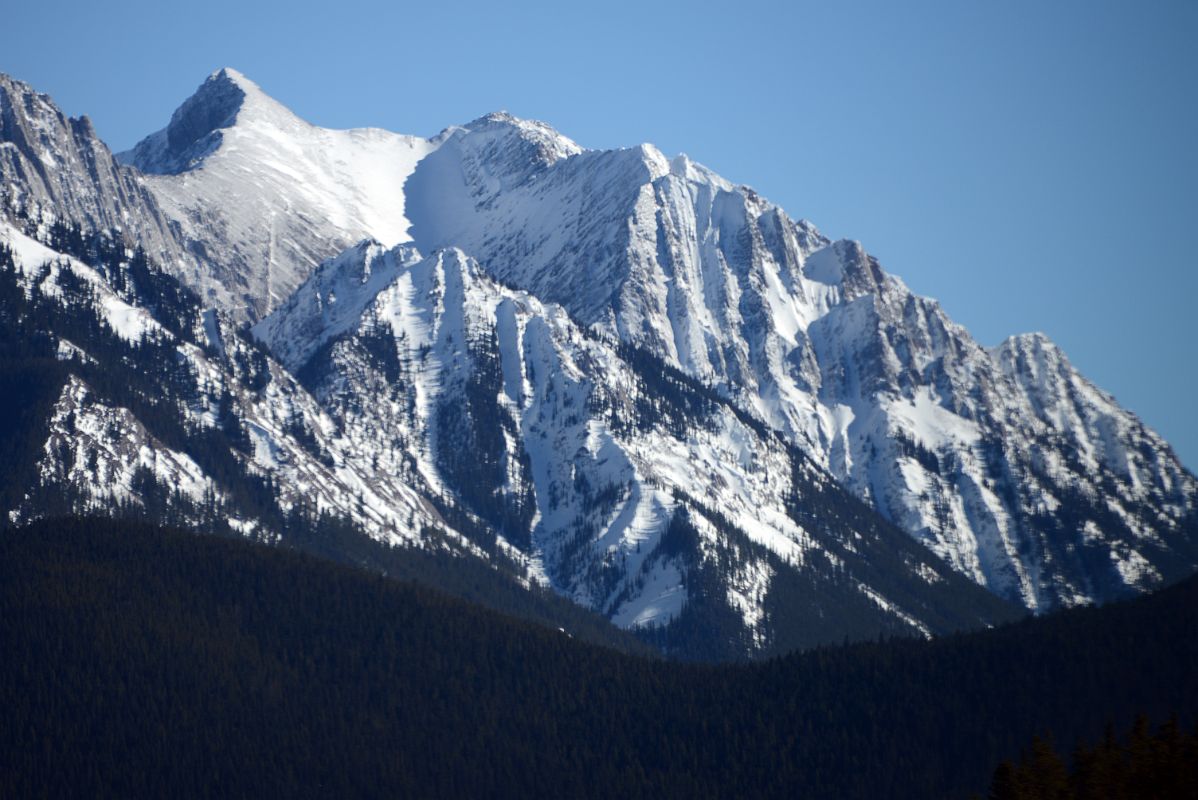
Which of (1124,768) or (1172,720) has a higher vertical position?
(1172,720)

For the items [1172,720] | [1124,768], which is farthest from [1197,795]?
[1172,720]

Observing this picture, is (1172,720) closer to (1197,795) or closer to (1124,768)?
(1124,768)

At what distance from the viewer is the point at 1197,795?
490 ft

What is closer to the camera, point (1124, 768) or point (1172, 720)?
point (1124, 768)

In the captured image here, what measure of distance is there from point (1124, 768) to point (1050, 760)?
6.09 m

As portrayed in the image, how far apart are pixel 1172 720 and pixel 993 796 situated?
84.1 feet

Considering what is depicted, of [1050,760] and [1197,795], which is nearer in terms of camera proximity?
[1197,795]

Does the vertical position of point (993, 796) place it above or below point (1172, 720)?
below

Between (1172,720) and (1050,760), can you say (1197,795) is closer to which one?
(1050,760)

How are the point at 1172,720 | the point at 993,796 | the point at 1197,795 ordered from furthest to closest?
the point at 1172,720
the point at 993,796
the point at 1197,795

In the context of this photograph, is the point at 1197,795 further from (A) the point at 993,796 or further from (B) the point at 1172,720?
(B) the point at 1172,720

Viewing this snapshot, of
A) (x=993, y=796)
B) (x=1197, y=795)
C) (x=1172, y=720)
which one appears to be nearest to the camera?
(x=1197, y=795)

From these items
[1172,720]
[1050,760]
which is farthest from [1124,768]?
[1172,720]

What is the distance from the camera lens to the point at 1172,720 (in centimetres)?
17738
